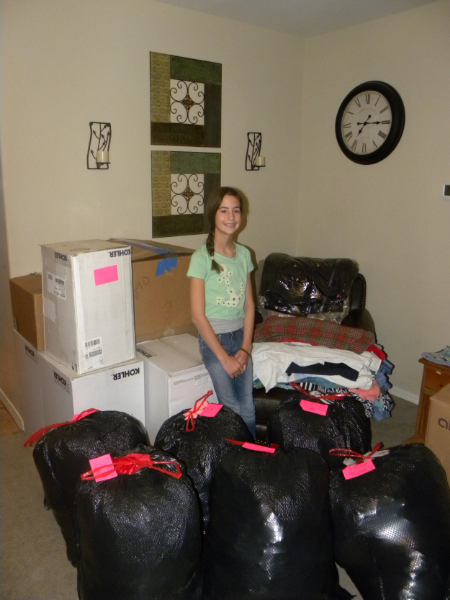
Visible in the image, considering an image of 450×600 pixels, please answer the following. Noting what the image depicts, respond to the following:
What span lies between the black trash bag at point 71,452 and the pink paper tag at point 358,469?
81 centimetres

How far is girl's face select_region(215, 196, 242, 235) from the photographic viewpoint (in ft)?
6.84

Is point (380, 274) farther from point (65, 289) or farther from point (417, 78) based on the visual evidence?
point (65, 289)

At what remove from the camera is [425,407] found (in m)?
2.68

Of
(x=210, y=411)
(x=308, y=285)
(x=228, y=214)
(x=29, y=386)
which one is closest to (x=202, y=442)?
(x=210, y=411)

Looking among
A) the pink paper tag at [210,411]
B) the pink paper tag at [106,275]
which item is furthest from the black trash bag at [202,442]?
the pink paper tag at [106,275]

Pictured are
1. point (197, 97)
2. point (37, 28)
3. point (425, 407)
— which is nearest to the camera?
point (37, 28)

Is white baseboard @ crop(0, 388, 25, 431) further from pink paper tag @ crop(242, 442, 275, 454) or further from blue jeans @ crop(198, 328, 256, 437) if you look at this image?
pink paper tag @ crop(242, 442, 275, 454)

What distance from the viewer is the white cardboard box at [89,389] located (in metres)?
2.14

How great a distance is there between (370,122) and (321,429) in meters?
2.11

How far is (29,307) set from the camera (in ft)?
7.75

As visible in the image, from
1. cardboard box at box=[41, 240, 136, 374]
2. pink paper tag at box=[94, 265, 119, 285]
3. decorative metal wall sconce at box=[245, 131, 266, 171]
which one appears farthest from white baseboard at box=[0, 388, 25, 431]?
decorative metal wall sconce at box=[245, 131, 266, 171]

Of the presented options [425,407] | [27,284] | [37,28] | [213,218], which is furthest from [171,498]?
[37,28]

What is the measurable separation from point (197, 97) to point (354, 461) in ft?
7.55

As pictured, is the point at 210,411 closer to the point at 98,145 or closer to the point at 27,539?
the point at 27,539
